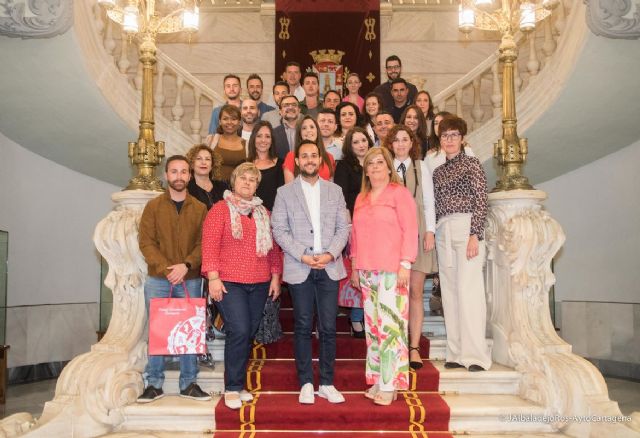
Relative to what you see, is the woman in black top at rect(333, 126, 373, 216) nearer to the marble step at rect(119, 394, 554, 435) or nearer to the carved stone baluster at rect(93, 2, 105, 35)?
the marble step at rect(119, 394, 554, 435)

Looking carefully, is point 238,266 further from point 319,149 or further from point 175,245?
point 319,149

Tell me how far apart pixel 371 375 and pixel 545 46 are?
4764 millimetres

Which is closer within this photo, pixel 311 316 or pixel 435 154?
pixel 311 316

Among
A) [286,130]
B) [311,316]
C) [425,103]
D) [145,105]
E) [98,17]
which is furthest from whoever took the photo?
[98,17]

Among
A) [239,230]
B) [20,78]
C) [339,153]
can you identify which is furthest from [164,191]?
[20,78]

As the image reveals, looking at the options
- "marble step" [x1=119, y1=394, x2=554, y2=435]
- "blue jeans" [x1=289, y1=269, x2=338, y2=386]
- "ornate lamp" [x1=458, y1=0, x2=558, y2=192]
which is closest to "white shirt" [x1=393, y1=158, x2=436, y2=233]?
"ornate lamp" [x1=458, y1=0, x2=558, y2=192]

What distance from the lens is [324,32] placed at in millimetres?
10125

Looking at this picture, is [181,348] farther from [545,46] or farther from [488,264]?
[545,46]

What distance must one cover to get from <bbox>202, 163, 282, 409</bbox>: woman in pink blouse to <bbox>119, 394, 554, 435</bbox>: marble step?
23 centimetres

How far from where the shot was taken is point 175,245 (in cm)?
441

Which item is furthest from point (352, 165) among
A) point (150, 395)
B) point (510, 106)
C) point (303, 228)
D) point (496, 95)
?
point (496, 95)

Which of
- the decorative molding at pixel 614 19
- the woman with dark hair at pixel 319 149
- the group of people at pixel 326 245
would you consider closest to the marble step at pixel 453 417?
the group of people at pixel 326 245

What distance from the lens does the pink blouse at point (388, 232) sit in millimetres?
4148

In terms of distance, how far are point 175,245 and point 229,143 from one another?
1532mm
